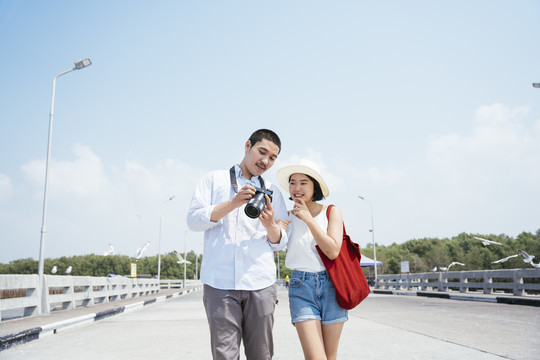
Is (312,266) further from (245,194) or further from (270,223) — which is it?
(245,194)

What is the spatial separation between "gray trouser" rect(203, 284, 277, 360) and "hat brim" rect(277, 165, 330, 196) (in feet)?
2.57

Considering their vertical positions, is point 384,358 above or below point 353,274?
below

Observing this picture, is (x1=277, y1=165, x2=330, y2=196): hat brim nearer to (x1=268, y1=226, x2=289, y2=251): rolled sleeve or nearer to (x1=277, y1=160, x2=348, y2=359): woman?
(x1=277, y1=160, x2=348, y2=359): woman

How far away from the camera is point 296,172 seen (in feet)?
9.91

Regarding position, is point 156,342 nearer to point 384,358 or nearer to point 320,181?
point 384,358

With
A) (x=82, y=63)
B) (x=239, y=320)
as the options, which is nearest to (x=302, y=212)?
(x=239, y=320)

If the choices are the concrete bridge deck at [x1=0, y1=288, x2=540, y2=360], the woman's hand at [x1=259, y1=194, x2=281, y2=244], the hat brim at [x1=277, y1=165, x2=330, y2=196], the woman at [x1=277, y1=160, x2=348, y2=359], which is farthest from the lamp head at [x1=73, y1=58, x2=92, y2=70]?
the woman's hand at [x1=259, y1=194, x2=281, y2=244]

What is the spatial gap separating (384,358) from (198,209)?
3.24 m

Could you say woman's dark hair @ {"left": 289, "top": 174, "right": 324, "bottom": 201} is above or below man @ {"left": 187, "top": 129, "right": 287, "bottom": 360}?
above

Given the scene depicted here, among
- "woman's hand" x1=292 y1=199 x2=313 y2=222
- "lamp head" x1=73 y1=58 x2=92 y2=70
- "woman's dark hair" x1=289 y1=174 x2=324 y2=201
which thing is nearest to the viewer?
"woman's hand" x1=292 y1=199 x2=313 y2=222

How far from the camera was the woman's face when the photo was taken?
296 centimetres

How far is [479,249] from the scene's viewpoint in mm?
86562

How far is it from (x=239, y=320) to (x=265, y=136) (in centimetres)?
106

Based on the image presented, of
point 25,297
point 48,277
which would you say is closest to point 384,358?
point 25,297
